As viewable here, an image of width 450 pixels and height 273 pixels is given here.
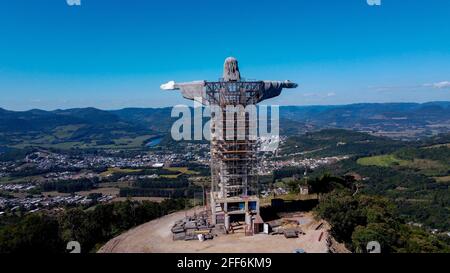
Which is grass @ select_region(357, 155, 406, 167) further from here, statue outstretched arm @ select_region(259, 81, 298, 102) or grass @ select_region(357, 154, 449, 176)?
statue outstretched arm @ select_region(259, 81, 298, 102)

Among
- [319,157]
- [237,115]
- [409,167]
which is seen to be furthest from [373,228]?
[319,157]

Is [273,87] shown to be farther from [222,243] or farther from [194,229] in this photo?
[222,243]

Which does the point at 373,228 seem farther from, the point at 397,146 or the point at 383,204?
the point at 397,146

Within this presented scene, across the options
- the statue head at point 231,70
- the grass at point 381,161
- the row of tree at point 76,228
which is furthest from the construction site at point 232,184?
the grass at point 381,161

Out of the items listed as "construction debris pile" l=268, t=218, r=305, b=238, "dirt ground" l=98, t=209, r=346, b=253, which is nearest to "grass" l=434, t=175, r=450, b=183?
"dirt ground" l=98, t=209, r=346, b=253

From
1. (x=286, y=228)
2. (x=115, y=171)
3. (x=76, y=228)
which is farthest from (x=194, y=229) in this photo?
(x=115, y=171)
